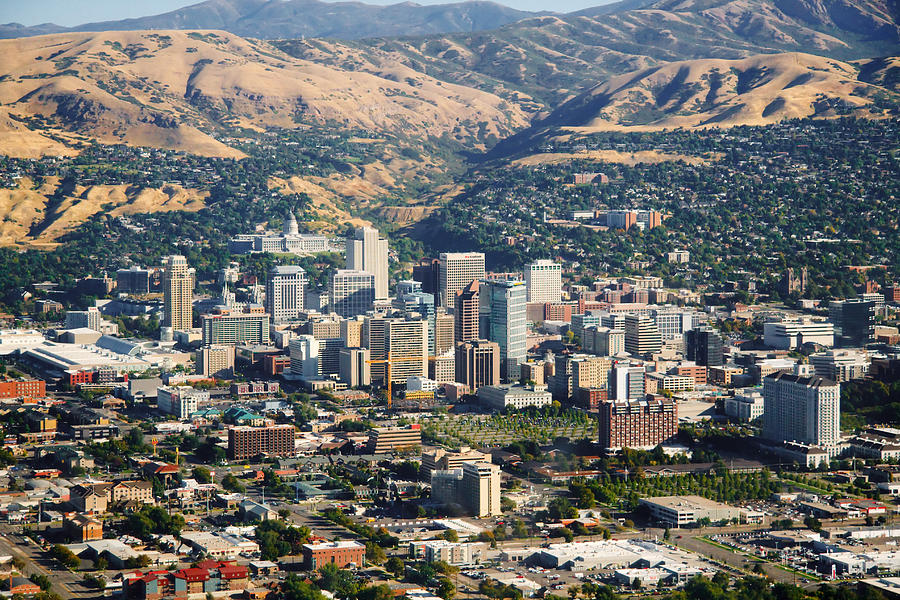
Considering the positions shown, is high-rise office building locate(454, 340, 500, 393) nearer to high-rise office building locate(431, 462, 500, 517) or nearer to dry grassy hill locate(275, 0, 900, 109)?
high-rise office building locate(431, 462, 500, 517)

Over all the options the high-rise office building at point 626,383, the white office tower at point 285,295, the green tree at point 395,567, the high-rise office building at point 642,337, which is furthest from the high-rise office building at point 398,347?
the green tree at point 395,567

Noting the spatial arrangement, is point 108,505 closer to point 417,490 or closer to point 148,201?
point 417,490

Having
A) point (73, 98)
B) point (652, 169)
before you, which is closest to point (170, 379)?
point (652, 169)

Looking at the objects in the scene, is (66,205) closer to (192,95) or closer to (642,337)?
(192,95)

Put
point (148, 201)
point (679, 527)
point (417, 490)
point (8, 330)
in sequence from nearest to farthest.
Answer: point (679, 527) < point (417, 490) < point (8, 330) < point (148, 201)

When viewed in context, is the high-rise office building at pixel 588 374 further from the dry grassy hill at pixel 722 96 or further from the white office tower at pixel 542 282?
the dry grassy hill at pixel 722 96

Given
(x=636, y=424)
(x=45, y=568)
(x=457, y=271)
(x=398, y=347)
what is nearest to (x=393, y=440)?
(x=636, y=424)
